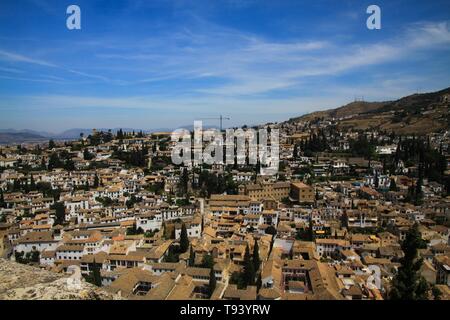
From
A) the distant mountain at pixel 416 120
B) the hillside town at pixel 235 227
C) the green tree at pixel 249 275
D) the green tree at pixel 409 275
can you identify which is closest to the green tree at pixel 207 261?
the hillside town at pixel 235 227

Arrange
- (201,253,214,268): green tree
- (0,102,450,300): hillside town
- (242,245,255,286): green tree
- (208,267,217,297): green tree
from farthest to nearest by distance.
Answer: (201,253,214,268): green tree
(242,245,255,286): green tree
(0,102,450,300): hillside town
(208,267,217,297): green tree

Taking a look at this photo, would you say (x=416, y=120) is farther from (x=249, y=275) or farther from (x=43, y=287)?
(x=43, y=287)

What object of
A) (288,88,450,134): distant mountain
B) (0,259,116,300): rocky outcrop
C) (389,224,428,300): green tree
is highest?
(288,88,450,134): distant mountain

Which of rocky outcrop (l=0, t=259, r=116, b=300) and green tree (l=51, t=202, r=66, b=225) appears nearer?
rocky outcrop (l=0, t=259, r=116, b=300)

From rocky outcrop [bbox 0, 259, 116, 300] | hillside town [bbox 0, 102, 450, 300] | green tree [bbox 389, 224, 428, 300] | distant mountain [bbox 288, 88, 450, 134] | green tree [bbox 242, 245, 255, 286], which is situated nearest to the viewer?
rocky outcrop [bbox 0, 259, 116, 300]

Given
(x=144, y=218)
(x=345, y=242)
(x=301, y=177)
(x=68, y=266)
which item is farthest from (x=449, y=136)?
(x=68, y=266)

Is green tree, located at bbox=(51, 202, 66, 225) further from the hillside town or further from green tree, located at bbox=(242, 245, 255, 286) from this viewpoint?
green tree, located at bbox=(242, 245, 255, 286)

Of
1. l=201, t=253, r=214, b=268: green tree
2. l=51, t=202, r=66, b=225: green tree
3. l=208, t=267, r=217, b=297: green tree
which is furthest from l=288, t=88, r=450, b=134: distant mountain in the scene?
l=51, t=202, r=66, b=225: green tree

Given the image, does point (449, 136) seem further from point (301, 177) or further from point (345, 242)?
point (345, 242)

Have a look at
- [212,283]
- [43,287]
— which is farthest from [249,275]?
[43,287]
